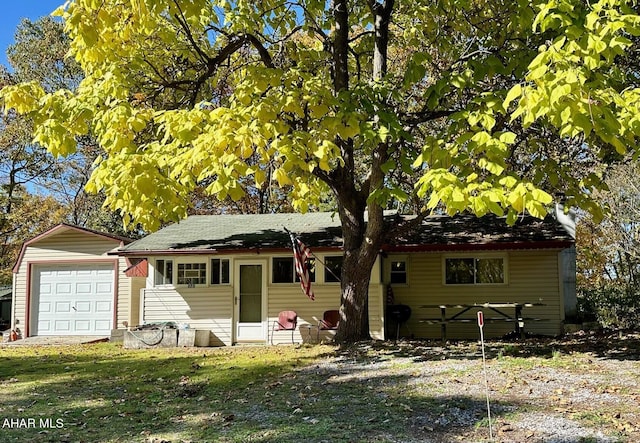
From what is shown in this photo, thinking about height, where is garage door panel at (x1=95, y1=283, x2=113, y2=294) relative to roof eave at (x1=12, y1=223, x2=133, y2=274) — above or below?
below

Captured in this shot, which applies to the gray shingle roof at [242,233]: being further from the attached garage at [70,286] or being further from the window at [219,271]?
the attached garage at [70,286]

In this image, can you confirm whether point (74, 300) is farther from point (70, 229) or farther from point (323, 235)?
point (323, 235)

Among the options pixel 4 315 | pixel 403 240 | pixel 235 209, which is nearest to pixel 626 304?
pixel 403 240

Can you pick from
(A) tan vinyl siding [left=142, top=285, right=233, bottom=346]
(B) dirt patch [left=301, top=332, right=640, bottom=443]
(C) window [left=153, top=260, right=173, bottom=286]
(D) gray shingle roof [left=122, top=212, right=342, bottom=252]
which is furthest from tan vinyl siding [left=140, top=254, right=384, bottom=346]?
(B) dirt patch [left=301, top=332, right=640, bottom=443]

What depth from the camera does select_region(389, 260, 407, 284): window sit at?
615 inches

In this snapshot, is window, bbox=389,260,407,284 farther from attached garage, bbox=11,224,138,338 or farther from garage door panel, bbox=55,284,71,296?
garage door panel, bbox=55,284,71,296

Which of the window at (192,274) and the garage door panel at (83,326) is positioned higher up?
the window at (192,274)

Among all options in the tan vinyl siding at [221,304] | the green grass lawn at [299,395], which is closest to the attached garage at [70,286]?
the tan vinyl siding at [221,304]

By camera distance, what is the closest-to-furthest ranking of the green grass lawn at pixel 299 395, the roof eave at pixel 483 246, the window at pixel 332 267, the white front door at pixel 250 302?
the green grass lawn at pixel 299 395 → the roof eave at pixel 483 246 → the window at pixel 332 267 → the white front door at pixel 250 302

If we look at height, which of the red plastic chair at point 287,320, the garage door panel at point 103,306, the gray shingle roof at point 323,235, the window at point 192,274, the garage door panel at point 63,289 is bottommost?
the red plastic chair at point 287,320

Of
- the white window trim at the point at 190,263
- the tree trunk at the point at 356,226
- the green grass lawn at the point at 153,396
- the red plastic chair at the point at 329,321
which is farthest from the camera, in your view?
the white window trim at the point at 190,263

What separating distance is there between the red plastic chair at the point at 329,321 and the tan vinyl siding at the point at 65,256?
6.40 meters

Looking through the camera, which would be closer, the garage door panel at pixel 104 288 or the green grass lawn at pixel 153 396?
the green grass lawn at pixel 153 396

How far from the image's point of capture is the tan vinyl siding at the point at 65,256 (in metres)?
17.2
